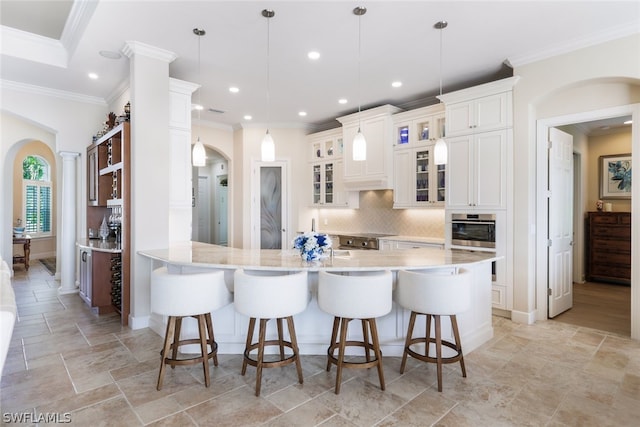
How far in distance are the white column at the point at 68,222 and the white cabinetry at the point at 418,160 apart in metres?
4.87

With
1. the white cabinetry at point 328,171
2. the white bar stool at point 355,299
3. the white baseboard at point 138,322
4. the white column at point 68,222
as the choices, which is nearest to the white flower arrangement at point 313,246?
the white bar stool at point 355,299

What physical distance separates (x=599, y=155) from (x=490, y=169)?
143 inches

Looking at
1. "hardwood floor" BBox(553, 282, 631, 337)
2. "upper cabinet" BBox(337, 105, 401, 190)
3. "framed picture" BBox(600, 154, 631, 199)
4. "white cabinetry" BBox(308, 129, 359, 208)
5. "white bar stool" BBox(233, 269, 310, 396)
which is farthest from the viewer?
"white cabinetry" BBox(308, 129, 359, 208)

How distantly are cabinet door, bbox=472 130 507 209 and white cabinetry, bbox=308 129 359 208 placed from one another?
2.46m

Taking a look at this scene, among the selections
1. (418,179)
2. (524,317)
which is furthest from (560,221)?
(418,179)

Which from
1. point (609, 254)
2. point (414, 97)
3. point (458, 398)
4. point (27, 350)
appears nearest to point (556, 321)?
point (458, 398)

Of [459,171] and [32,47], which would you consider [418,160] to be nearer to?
[459,171]

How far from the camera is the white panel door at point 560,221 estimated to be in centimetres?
411

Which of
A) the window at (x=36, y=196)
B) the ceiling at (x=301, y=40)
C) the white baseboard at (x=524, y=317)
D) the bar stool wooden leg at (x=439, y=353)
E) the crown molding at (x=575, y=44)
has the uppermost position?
the ceiling at (x=301, y=40)

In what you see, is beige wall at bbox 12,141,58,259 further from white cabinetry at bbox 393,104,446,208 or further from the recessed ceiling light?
white cabinetry at bbox 393,104,446,208

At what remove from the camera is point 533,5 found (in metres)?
2.91

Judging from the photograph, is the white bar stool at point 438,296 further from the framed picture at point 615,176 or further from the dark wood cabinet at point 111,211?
the framed picture at point 615,176

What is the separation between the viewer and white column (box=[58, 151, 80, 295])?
533 cm

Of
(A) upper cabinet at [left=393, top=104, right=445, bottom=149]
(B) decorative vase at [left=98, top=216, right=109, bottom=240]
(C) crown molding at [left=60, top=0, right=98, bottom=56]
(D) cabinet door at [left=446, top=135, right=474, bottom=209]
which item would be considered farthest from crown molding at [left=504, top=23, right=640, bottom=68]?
(B) decorative vase at [left=98, top=216, right=109, bottom=240]
